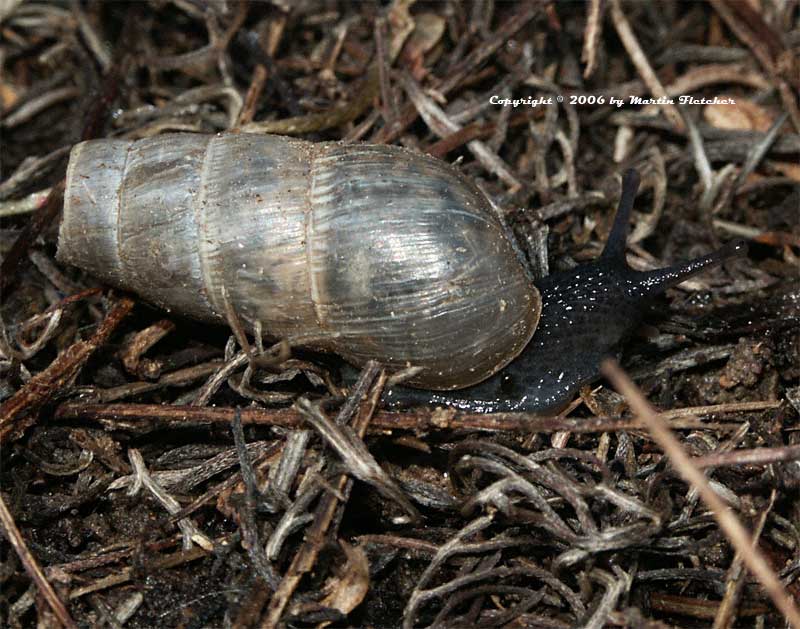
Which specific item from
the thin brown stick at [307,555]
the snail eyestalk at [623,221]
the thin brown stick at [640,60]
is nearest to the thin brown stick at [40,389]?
the thin brown stick at [307,555]

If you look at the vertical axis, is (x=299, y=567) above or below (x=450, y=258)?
below

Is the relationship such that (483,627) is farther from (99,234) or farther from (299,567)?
(99,234)

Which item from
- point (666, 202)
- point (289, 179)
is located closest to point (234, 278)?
point (289, 179)

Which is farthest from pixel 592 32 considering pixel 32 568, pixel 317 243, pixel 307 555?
pixel 32 568

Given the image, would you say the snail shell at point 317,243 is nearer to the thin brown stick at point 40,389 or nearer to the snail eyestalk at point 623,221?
the thin brown stick at point 40,389

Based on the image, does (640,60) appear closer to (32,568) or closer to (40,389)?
(40,389)
